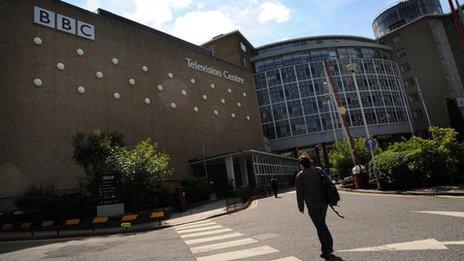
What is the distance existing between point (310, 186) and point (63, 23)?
111 ft

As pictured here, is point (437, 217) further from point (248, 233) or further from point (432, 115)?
point (432, 115)

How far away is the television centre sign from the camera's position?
48625 mm

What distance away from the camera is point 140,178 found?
81.3 feet

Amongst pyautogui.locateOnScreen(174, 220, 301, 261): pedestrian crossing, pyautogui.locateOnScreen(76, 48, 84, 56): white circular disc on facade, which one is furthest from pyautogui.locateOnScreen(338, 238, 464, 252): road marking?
pyautogui.locateOnScreen(76, 48, 84, 56): white circular disc on facade

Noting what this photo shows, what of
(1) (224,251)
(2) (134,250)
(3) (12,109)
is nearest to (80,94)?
(3) (12,109)

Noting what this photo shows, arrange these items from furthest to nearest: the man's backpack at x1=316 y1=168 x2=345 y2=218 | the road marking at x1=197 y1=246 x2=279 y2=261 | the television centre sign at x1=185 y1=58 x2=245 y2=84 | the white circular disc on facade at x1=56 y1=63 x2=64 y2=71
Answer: the television centre sign at x1=185 y1=58 x2=245 y2=84, the white circular disc on facade at x1=56 y1=63 x2=64 y2=71, the road marking at x1=197 y1=246 x2=279 y2=261, the man's backpack at x1=316 y1=168 x2=345 y2=218

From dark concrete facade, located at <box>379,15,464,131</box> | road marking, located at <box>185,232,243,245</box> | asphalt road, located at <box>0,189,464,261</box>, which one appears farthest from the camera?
dark concrete facade, located at <box>379,15,464,131</box>

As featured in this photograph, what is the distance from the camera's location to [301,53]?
72.9m

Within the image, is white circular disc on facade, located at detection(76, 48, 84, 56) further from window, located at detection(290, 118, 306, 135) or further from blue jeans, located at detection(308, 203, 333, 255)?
window, located at detection(290, 118, 306, 135)

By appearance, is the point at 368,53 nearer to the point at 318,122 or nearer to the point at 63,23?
→ the point at 318,122

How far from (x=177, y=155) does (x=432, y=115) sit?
177ft

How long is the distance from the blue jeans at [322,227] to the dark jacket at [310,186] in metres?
0.09

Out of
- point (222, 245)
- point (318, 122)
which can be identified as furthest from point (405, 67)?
point (222, 245)

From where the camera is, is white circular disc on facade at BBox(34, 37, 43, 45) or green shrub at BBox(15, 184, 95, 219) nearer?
green shrub at BBox(15, 184, 95, 219)
